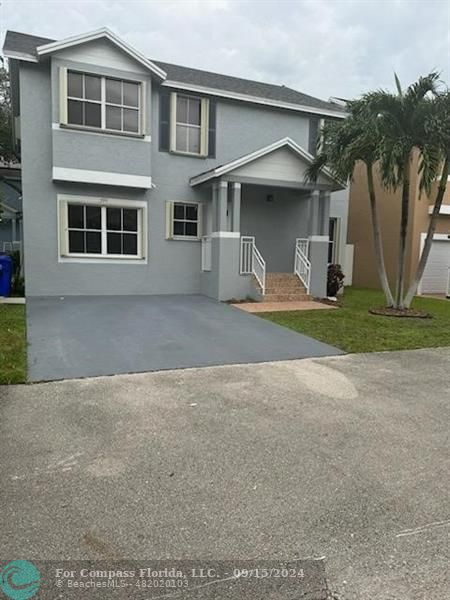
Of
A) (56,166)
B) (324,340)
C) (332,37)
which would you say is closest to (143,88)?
(56,166)

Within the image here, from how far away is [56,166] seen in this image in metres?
11.8

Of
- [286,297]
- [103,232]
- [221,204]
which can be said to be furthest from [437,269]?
A: [103,232]

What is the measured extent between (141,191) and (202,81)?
4.23m

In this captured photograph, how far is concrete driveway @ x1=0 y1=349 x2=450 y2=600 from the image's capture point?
239cm

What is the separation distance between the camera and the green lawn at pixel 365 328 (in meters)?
7.78

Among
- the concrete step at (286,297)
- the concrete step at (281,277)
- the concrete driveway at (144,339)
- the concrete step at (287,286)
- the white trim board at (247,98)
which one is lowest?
the concrete driveway at (144,339)

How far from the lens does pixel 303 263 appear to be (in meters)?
13.6

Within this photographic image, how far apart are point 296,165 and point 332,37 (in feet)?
19.9

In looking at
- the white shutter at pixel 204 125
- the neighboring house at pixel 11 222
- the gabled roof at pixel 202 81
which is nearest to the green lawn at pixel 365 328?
the white shutter at pixel 204 125

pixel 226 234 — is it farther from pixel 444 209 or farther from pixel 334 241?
pixel 444 209

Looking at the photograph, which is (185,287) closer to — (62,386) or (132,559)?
(62,386)

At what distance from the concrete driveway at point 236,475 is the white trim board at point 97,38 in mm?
9833

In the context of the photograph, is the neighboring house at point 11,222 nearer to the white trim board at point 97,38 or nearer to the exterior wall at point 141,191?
the exterior wall at point 141,191

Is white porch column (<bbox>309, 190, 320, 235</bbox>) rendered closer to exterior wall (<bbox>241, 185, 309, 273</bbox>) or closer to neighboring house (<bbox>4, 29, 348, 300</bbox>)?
neighboring house (<bbox>4, 29, 348, 300</bbox>)
